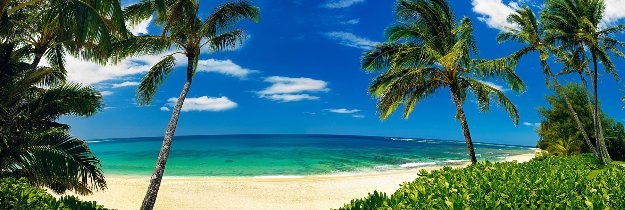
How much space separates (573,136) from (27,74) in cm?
3517

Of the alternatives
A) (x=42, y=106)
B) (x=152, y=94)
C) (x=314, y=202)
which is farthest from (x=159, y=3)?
(x=314, y=202)

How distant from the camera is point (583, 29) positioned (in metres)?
20.5

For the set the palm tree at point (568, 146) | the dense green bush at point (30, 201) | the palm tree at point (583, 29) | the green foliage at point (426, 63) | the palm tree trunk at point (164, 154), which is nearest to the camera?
the dense green bush at point (30, 201)

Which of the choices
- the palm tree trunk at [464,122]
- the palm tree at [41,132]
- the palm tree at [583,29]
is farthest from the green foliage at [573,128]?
the palm tree at [41,132]

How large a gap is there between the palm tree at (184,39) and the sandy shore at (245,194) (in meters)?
5.11

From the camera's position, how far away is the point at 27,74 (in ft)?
30.1

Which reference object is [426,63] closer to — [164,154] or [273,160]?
[164,154]

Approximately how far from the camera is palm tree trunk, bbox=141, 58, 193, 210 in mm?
10812

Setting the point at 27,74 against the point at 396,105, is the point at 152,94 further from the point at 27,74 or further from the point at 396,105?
the point at 396,105

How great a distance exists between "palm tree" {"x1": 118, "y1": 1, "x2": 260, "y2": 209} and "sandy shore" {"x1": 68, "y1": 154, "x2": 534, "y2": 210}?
5.11 metres

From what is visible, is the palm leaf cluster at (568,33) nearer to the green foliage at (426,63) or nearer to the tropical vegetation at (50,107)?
the green foliage at (426,63)

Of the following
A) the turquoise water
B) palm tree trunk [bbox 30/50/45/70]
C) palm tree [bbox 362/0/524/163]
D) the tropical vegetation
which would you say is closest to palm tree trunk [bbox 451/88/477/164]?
palm tree [bbox 362/0/524/163]

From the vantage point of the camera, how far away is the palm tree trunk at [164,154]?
10.8 metres

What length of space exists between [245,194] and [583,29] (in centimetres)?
2059
